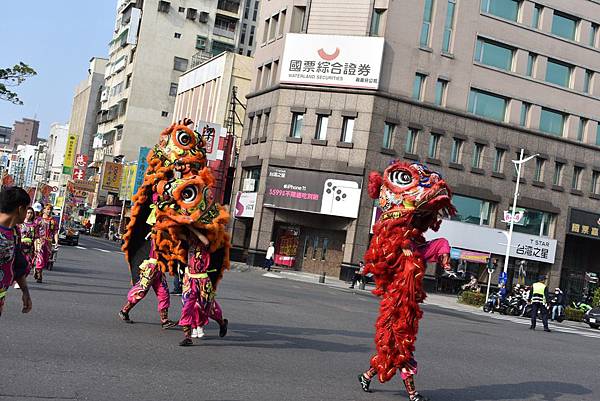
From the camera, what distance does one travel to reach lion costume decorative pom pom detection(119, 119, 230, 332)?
393 inches

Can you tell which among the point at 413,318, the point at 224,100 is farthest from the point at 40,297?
the point at 224,100

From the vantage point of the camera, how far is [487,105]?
45.2 metres

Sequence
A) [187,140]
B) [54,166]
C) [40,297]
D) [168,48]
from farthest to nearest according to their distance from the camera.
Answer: [54,166] < [168,48] < [40,297] < [187,140]

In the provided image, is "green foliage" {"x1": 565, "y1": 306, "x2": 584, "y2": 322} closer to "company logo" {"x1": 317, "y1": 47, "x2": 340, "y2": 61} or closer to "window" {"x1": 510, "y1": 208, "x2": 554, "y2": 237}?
"window" {"x1": 510, "y1": 208, "x2": 554, "y2": 237}

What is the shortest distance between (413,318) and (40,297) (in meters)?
7.61

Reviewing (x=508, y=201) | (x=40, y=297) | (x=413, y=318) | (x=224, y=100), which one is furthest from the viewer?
(x=224, y=100)

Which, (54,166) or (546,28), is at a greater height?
(546,28)

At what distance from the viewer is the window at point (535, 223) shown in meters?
46.0

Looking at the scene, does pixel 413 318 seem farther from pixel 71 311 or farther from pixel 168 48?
pixel 168 48

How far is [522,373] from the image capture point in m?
11.7

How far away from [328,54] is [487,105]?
1013 centimetres

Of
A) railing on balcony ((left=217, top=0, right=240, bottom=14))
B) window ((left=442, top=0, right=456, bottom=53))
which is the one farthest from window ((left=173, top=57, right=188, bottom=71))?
window ((left=442, top=0, right=456, bottom=53))

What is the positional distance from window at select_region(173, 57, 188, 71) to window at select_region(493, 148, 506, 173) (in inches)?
1761

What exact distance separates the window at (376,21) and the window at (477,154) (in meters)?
8.86
